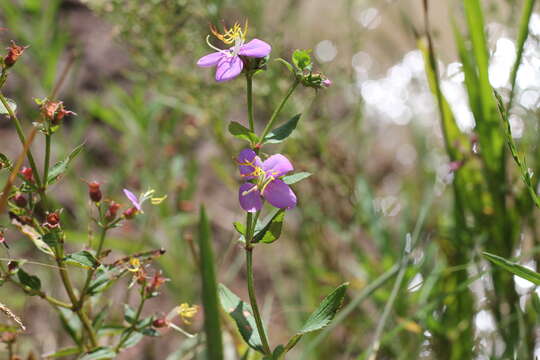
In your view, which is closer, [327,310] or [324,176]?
[327,310]

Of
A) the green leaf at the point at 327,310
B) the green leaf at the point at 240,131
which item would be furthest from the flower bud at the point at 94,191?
the green leaf at the point at 327,310

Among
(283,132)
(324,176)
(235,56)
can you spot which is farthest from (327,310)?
(324,176)

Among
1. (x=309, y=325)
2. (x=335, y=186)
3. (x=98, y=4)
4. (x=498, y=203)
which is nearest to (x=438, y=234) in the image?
(x=498, y=203)

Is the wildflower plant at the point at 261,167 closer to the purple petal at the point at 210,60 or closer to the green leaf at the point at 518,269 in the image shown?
the purple petal at the point at 210,60

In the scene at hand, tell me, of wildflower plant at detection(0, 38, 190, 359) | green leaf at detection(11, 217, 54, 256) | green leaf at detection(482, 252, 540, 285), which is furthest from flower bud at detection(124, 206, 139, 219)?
green leaf at detection(482, 252, 540, 285)

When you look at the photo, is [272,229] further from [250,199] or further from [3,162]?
[3,162]

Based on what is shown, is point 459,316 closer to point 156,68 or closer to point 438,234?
point 438,234
